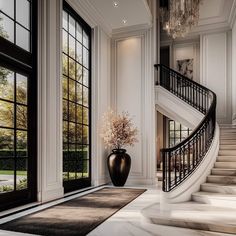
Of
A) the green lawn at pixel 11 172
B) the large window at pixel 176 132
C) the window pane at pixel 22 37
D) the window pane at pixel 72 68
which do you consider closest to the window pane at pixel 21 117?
the green lawn at pixel 11 172

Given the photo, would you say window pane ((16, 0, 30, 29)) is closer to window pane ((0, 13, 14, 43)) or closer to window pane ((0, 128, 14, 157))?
window pane ((0, 13, 14, 43))

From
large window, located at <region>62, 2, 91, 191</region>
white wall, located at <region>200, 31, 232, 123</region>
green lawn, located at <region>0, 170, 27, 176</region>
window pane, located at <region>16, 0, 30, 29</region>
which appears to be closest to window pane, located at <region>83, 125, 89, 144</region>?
large window, located at <region>62, 2, 91, 191</region>

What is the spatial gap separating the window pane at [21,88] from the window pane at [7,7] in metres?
1.04

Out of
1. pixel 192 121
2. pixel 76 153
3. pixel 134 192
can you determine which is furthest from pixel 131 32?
pixel 134 192

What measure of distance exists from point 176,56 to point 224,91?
2.36 m

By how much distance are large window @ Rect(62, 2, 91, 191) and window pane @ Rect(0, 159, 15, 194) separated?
5.69 feet

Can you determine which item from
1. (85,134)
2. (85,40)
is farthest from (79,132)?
(85,40)

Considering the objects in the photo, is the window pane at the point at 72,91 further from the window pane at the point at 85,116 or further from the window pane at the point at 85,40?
the window pane at the point at 85,40

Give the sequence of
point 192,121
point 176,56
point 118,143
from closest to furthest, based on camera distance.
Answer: point 118,143 < point 192,121 < point 176,56

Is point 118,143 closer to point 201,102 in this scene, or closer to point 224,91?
point 201,102

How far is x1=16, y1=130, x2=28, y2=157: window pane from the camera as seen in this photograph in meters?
4.65

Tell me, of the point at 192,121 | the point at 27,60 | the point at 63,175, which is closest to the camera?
the point at 27,60

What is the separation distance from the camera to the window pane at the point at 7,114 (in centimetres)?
435

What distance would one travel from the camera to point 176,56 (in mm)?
10742
